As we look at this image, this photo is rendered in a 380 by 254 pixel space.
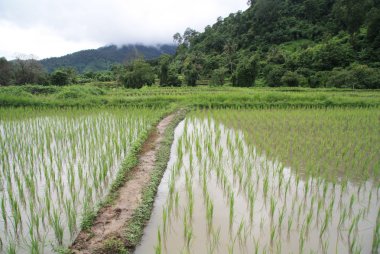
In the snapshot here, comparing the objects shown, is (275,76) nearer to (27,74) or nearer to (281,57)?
(281,57)

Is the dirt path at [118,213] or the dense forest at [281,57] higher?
the dense forest at [281,57]

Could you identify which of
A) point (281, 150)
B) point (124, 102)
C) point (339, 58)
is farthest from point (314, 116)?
point (339, 58)

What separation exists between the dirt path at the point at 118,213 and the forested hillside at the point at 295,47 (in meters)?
17.9

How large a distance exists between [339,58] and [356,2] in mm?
10427

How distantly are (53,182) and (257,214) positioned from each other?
2.75 meters

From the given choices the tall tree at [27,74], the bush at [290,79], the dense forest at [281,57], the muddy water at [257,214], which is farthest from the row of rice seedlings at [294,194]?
the tall tree at [27,74]

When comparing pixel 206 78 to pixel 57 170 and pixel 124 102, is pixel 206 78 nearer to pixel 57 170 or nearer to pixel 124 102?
pixel 124 102

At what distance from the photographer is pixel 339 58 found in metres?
24.2

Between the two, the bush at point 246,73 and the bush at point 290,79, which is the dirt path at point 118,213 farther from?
the bush at point 246,73

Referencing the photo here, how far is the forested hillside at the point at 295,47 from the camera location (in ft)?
72.5

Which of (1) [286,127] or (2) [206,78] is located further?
(2) [206,78]

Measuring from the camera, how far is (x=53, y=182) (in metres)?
3.74

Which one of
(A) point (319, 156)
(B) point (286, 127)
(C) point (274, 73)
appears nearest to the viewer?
(A) point (319, 156)

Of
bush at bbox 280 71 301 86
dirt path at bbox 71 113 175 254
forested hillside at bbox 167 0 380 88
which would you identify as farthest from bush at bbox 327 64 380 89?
A: dirt path at bbox 71 113 175 254
